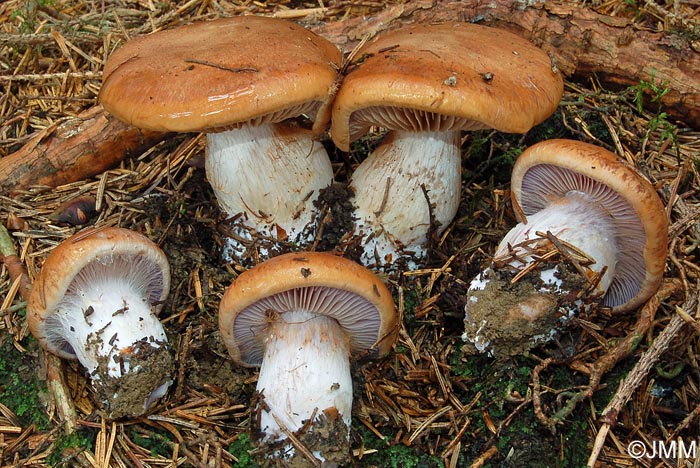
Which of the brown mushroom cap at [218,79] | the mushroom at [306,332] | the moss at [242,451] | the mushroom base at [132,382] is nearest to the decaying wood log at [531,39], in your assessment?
the brown mushroom cap at [218,79]

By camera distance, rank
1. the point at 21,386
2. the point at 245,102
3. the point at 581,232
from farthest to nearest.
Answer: the point at 21,386 → the point at 581,232 → the point at 245,102

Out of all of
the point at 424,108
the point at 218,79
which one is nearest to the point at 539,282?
the point at 424,108

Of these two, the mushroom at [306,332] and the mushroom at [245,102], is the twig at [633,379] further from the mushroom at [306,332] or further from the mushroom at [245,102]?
the mushroom at [245,102]

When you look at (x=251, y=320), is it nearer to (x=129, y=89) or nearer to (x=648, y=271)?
(x=129, y=89)

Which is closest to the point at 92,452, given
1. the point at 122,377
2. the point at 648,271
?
the point at 122,377

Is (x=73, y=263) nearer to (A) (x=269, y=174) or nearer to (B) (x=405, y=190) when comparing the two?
(A) (x=269, y=174)
